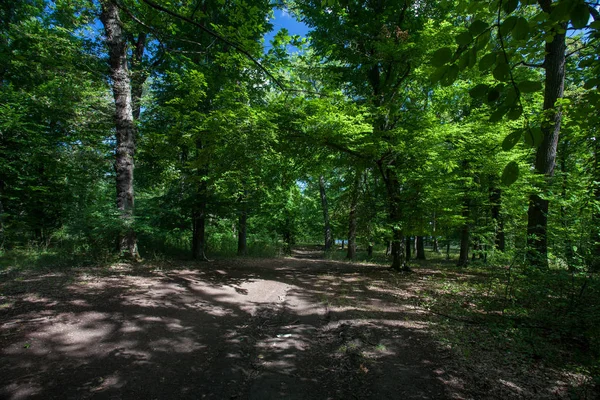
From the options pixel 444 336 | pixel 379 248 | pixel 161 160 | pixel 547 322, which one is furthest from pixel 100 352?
pixel 379 248

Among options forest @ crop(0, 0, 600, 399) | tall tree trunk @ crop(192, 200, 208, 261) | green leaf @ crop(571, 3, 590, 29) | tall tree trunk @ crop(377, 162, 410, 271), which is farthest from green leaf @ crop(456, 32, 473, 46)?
tall tree trunk @ crop(192, 200, 208, 261)

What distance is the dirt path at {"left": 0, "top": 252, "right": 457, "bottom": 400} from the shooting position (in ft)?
9.70

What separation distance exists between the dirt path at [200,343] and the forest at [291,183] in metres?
0.04

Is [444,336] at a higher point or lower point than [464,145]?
lower

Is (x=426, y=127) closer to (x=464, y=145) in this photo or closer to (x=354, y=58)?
(x=464, y=145)

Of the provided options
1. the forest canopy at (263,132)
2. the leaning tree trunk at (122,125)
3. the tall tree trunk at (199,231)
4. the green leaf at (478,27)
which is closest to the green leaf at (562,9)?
the green leaf at (478,27)

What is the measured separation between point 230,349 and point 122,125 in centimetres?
819

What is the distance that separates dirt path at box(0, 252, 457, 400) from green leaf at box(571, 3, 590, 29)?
324cm

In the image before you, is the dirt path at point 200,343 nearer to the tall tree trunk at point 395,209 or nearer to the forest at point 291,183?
the forest at point 291,183

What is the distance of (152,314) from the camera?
4699mm

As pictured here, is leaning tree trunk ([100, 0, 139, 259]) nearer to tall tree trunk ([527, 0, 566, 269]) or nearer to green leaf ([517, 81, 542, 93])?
green leaf ([517, 81, 542, 93])

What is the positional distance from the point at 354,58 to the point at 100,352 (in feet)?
35.3

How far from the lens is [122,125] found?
8.74 m

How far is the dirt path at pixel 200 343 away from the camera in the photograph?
2.96 metres
